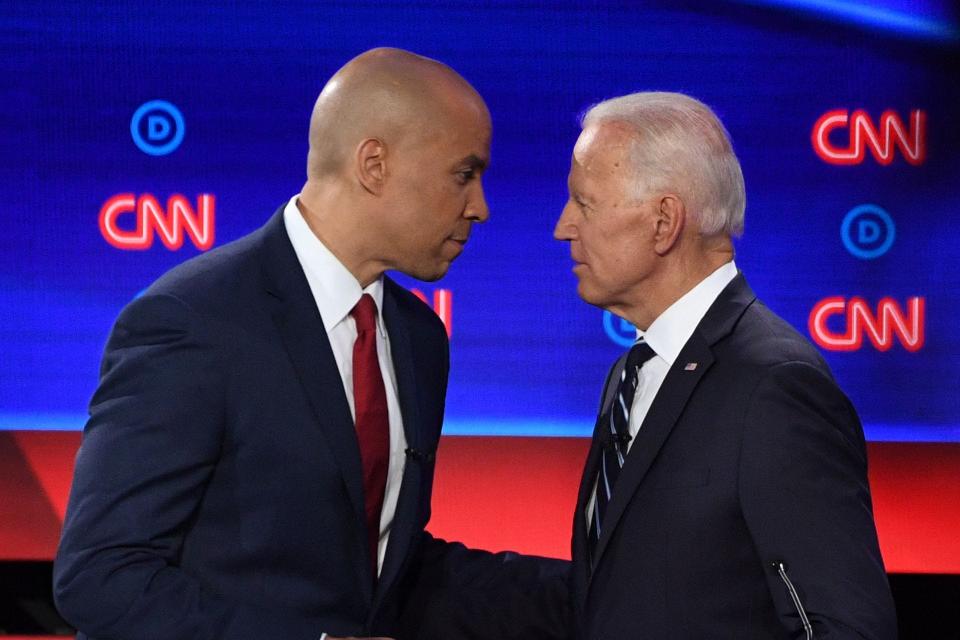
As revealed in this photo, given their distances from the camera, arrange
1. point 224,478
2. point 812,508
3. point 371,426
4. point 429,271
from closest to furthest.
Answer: point 812,508
point 224,478
point 371,426
point 429,271

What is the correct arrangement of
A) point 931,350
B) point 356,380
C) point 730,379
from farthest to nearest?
point 931,350 < point 356,380 < point 730,379

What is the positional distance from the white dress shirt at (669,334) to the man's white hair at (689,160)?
0.32ft

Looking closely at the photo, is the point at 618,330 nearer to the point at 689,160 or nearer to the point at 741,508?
the point at 689,160

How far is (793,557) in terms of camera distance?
77.4 inches

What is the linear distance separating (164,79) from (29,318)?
83 cm

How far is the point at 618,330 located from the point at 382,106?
5.75ft

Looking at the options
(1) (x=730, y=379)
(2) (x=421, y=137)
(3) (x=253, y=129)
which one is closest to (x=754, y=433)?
(1) (x=730, y=379)

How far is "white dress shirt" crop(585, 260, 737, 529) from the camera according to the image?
2289 millimetres

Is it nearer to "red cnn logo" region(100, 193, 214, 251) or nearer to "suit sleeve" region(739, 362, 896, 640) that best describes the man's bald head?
"suit sleeve" region(739, 362, 896, 640)

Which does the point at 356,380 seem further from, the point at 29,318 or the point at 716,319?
the point at 29,318

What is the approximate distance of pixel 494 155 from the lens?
3996mm

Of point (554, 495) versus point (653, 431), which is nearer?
point (653, 431)

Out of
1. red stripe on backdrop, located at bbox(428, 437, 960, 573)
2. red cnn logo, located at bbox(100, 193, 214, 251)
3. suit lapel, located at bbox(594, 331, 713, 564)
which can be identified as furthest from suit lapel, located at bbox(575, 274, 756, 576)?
red cnn logo, located at bbox(100, 193, 214, 251)

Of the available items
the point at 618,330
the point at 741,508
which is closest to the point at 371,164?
the point at 741,508
